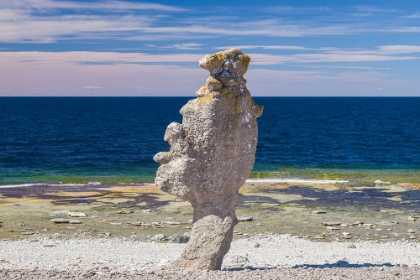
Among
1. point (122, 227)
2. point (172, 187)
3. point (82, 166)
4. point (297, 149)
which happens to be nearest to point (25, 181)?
point (82, 166)

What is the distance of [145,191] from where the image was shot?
35531 mm

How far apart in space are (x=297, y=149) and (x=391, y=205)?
1514 inches

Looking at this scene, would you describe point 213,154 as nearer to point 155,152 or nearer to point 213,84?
point 213,84

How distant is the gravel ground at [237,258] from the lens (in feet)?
47.8

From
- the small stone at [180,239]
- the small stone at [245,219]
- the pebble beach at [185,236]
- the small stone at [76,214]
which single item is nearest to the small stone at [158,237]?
the pebble beach at [185,236]

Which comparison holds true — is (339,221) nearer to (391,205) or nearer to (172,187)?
(391,205)

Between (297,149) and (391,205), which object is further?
(297,149)

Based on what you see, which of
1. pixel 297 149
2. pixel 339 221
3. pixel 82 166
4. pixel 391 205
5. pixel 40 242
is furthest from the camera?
pixel 297 149

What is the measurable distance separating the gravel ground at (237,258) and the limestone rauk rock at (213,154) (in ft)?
3.67

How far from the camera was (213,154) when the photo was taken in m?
15.7

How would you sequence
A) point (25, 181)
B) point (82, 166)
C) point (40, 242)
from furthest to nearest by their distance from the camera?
point (82, 166) → point (25, 181) → point (40, 242)

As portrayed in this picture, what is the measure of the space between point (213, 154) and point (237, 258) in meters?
4.69

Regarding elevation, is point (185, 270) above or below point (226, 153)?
below

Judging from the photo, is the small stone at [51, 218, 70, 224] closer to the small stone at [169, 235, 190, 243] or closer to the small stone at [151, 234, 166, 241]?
the small stone at [151, 234, 166, 241]
